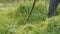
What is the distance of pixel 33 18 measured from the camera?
645cm

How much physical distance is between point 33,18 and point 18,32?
7.01ft

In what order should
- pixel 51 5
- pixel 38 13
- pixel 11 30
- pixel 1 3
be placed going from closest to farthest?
1. pixel 11 30
2. pixel 51 5
3. pixel 38 13
4. pixel 1 3

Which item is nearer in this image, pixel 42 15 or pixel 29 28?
pixel 29 28

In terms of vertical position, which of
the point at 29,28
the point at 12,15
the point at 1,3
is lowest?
the point at 1,3

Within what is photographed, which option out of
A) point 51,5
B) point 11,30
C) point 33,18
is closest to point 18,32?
point 11,30

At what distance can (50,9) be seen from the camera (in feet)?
17.5

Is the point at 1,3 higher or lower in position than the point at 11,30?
lower

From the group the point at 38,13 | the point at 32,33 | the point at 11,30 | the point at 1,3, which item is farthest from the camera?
the point at 1,3

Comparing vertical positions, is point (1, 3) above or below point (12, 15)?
below

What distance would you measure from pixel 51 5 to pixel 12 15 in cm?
198

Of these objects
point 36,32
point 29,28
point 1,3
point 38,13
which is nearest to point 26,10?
point 38,13

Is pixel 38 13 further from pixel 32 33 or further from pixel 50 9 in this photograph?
pixel 32 33

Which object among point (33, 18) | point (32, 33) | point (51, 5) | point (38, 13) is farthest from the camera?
point (38, 13)

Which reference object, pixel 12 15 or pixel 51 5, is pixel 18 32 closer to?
pixel 51 5
